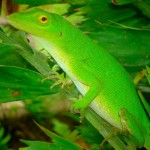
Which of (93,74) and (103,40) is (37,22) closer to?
(93,74)

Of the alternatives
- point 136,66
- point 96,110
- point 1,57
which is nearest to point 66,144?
point 96,110

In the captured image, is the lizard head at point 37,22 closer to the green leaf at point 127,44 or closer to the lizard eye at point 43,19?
the lizard eye at point 43,19

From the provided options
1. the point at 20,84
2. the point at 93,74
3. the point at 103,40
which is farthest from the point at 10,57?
the point at 103,40

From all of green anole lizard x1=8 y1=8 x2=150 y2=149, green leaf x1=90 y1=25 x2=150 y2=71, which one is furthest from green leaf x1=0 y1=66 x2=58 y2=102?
green leaf x1=90 y1=25 x2=150 y2=71

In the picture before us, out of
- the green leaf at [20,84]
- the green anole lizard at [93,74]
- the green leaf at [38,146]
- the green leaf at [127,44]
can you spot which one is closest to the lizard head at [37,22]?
the green anole lizard at [93,74]

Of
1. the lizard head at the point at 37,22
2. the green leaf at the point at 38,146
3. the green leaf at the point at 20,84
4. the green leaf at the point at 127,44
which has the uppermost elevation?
the lizard head at the point at 37,22

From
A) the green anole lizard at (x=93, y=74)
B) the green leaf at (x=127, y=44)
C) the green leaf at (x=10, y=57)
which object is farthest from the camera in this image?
the green leaf at (x=127, y=44)
